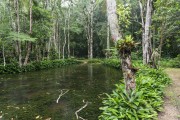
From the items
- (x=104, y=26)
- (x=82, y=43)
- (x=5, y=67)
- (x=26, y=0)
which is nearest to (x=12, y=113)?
(x=5, y=67)

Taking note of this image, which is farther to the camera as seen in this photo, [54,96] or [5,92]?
[5,92]

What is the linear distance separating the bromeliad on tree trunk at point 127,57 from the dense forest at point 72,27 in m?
0.37

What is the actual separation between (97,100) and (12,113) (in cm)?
348

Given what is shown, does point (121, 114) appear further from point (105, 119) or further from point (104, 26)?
point (104, 26)

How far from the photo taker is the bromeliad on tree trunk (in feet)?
19.6

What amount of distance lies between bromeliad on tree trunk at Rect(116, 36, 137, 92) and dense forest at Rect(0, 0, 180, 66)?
374mm

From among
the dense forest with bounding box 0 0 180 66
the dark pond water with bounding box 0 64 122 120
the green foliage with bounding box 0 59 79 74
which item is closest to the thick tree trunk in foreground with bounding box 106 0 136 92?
the dense forest with bounding box 0 0 180 66

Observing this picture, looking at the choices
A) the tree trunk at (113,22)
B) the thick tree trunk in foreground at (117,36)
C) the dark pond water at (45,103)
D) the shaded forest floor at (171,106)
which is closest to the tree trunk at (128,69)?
the thick tree trunk in foreground at (117,36)

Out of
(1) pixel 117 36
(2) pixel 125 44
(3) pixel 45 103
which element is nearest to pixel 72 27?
(3) pixel 45 103

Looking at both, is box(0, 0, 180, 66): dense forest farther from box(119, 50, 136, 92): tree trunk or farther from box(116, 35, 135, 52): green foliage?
box(119, 50, 136, 92): tree trunk

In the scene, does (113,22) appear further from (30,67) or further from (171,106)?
(30,67)

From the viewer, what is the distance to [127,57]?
242 inches

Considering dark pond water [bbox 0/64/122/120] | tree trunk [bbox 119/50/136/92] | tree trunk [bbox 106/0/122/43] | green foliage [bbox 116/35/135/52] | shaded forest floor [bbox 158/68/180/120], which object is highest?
tree trunk [bbox 106/0/122/43]

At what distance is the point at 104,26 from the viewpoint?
132ft
